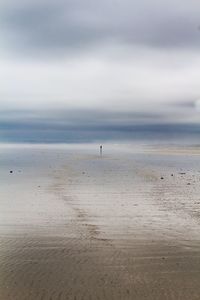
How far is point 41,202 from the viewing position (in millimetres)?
19328

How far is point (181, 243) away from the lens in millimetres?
12266

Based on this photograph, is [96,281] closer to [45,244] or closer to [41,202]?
[45,244]

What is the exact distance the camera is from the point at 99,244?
12102 mm

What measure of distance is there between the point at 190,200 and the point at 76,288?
12461mm

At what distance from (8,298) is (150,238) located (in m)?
5.51

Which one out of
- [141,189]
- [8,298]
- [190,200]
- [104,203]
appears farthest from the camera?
[141,189]

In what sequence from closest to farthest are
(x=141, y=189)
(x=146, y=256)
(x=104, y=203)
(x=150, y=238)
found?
(x=146, y=256)
(x=150, y=238)
(x=104, y=203)
(x=141, y=189)

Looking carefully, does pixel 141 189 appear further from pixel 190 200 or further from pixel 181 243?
pixel 181 243

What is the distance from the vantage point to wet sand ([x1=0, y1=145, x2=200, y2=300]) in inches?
352

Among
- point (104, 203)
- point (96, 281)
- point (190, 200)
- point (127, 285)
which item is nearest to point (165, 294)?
point (127, 285)

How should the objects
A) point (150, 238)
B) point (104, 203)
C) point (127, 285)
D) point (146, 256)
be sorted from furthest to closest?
point (104, 203) → point (150, 238) → point (146, 256) → point (127, 285)

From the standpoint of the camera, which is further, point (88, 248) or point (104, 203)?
point (104, 203)

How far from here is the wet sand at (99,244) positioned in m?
8.93

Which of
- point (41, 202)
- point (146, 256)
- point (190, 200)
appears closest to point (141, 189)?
point (190, 200)
